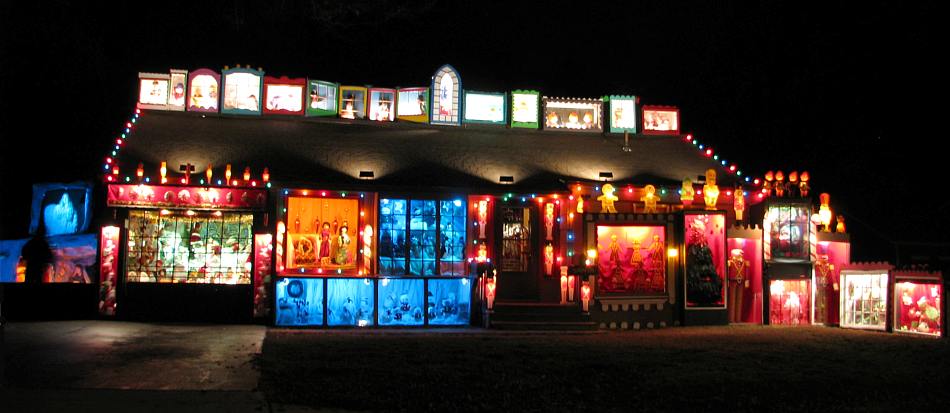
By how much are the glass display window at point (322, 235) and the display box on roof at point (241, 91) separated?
378 centimetres

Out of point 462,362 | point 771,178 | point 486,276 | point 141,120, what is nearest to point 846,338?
point 771,178

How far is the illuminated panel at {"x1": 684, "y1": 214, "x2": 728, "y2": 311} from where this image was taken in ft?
67.4

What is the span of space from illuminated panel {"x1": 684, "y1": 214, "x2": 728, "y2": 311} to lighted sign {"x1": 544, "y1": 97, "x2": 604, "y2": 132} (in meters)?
4.70

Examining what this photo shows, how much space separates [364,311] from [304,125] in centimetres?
598

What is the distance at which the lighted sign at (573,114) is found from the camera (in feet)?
78.4

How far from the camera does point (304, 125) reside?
881 inches

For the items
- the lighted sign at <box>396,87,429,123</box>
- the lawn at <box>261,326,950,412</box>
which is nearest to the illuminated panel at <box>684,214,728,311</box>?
the lawn at <box>261,326,950,412</box>

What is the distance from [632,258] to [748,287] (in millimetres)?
3454

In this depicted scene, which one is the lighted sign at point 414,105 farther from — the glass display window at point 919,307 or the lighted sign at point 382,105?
the glass display window at point 919,307

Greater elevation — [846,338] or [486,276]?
[486,276]

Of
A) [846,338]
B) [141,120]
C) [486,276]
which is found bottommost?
[846,338]

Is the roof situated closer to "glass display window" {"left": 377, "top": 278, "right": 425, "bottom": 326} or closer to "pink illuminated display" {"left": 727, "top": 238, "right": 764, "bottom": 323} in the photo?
"pink illuminated display" {"left": 727, "top": 238, "right": 764, "bottom": 323}

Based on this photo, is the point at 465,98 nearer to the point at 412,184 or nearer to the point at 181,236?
the point at 412,184

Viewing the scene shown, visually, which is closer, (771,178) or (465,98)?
(771,178)
